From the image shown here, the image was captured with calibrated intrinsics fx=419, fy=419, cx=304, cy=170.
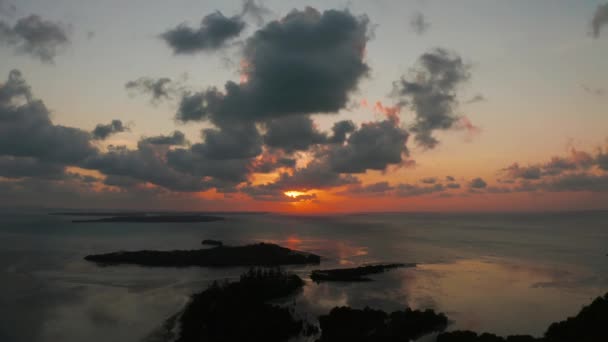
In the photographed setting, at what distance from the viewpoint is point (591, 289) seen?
7231cm

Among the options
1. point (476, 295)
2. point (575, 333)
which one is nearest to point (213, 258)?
point (476, 295)

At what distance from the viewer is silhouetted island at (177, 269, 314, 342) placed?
42.5 m

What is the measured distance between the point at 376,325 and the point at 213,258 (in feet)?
212

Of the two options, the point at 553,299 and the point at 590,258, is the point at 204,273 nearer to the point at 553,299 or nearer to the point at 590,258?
the point at 553,299

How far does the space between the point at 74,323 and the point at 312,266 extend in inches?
2230

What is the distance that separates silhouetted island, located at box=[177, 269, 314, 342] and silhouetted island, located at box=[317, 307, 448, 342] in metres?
3.60

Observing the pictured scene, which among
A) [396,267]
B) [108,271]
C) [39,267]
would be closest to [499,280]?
[396,267]

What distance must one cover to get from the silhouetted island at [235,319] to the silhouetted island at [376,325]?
3.60 m

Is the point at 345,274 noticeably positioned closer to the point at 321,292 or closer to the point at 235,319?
the point at 321,292

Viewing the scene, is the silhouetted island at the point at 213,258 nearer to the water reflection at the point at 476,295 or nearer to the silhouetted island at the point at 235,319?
the water reflection at the point at 476,295

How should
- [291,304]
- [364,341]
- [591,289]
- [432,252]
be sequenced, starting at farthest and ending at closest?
[432,252], [591,289], [291,304], [364,341]

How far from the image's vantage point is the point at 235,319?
45.7 meters

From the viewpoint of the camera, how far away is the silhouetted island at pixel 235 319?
42.5 m

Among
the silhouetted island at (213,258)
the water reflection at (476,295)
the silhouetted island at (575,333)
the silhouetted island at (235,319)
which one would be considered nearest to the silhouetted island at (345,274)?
the water reflection at (476,295)
